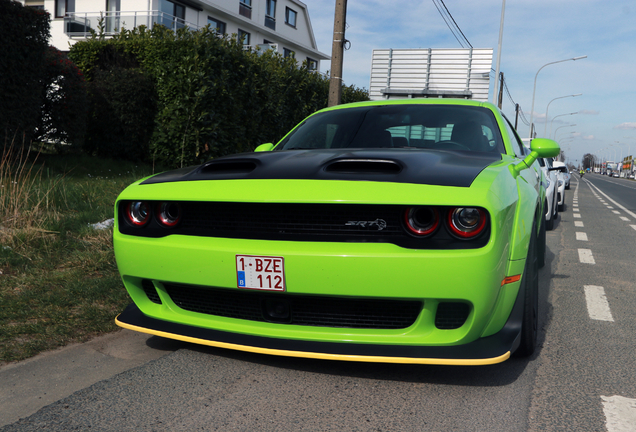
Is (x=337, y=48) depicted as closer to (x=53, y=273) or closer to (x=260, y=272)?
(x=53, y=273)

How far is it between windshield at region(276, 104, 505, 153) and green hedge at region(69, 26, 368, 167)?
7.88 m

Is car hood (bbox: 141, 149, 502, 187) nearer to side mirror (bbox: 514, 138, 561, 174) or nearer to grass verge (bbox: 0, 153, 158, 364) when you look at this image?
side mirror (bbox: 514, 138, 561, 174)

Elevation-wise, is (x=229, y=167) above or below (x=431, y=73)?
below

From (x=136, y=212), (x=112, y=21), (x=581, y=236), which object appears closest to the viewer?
(x=136, y=212)

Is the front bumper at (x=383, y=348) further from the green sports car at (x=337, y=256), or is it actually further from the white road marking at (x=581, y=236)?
the white road marking at (x=581, y=236)

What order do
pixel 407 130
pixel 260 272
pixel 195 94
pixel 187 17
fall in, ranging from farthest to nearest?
pixel 187 17 < pixel 195 94 < pixel 407 130 < pixel 260 272

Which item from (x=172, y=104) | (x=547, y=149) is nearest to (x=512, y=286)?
(x=547, y=149)

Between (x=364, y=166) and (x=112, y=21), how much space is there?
28767 millimetres

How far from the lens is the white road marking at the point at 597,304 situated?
153 inches

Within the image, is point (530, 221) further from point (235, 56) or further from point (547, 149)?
point (235, 56)

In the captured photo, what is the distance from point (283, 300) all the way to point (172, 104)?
1005cm

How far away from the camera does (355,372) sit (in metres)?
2.62

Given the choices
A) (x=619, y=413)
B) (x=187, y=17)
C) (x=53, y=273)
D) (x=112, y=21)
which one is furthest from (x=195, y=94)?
(x=187, y=17)

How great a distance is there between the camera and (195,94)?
11148mm
